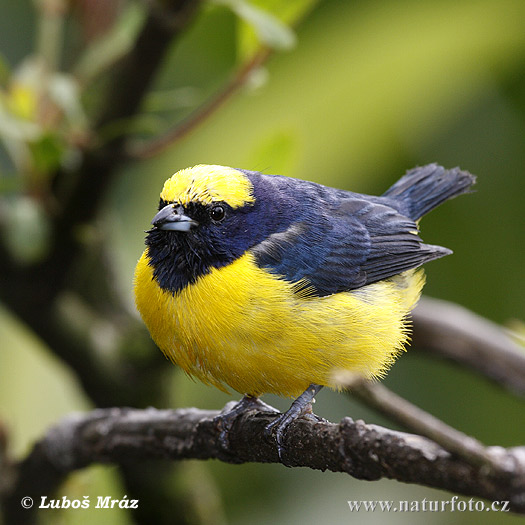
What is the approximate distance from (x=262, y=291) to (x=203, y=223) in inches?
10.6

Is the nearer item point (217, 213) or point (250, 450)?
point (250, 450)

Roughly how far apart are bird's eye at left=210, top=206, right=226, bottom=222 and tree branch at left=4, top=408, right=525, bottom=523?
0.57m

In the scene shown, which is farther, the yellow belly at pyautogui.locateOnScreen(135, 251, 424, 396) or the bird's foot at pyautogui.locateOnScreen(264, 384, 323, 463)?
the yellow belly at pyautogui.locateOnScreen(135, 251, 424, 396)

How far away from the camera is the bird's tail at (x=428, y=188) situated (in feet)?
9.73

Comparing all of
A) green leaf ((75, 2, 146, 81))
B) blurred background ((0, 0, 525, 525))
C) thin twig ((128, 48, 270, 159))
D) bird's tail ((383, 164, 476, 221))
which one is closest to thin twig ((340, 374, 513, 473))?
thin twig ((128, 48, 270, 159))

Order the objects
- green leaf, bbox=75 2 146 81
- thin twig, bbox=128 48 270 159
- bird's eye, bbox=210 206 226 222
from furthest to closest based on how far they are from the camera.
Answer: green leaf, bbox=75 2 146 81, thin twig, bbox=128 48 270 159, bird's eye, bbox=210 206 226 222

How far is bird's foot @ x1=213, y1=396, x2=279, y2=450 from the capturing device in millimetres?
2047

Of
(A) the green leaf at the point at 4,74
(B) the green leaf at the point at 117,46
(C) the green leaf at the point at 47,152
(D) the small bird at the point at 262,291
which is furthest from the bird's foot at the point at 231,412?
(A) the green leaf at the point at 4,74

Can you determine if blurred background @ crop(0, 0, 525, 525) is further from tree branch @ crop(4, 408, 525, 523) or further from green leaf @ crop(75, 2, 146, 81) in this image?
tree branch @ crop(4, 408, 525, 523)

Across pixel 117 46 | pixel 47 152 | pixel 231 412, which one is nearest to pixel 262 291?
pixel 231 412

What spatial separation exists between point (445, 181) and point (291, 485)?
166 centimetres

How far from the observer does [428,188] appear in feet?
9.85

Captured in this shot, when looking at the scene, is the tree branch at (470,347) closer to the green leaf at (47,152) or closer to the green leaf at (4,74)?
the green leaf at (47,152)

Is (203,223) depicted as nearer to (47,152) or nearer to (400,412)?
(47,152)
